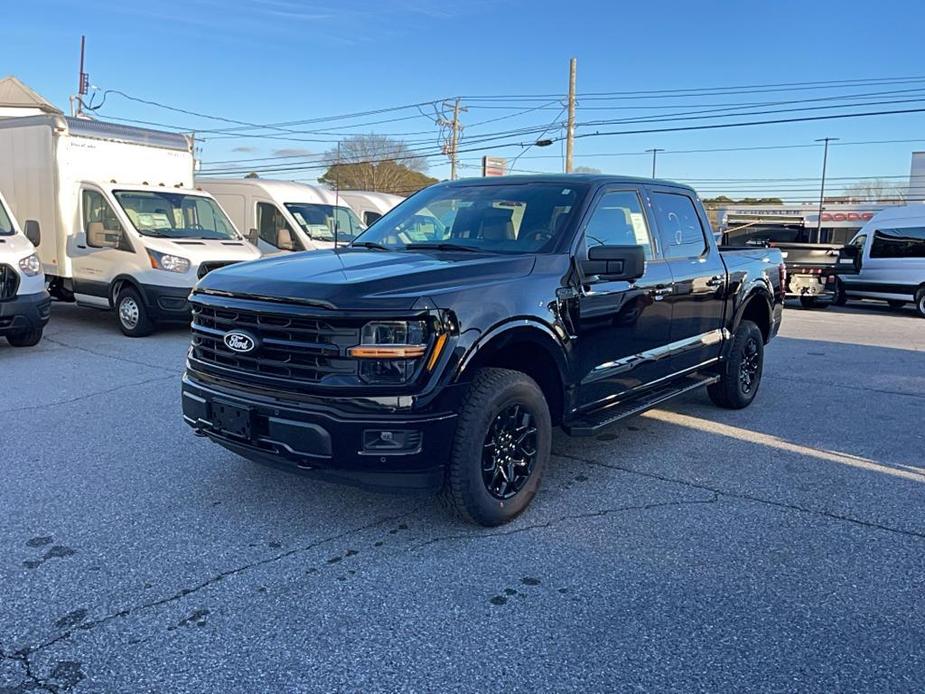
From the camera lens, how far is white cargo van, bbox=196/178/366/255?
13383mm

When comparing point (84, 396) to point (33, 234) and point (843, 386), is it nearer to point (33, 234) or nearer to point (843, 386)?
point (33, 234)

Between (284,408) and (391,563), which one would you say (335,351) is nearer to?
(284,408)

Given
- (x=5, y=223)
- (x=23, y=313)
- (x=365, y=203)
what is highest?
(x=365, y=203)

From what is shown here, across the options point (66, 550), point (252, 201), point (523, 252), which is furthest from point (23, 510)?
point (252, 201)

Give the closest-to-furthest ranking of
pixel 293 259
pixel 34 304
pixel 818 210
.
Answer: pixel 293 259
pixel 34 304
pixel 818 210

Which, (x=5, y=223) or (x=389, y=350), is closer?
(x=389, y=350)

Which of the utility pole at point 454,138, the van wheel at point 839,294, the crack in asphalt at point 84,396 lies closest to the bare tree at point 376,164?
the utility pole at point 454,138

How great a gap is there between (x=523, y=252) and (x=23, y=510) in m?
3.12

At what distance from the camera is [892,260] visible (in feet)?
56.1

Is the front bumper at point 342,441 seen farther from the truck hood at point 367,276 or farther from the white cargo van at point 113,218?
the white cargo van at point 113,218

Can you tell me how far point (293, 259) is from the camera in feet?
14.3

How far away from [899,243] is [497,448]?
16.6m

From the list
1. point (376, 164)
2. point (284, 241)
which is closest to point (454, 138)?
point (376, 164)

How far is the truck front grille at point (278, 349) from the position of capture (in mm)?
3479
